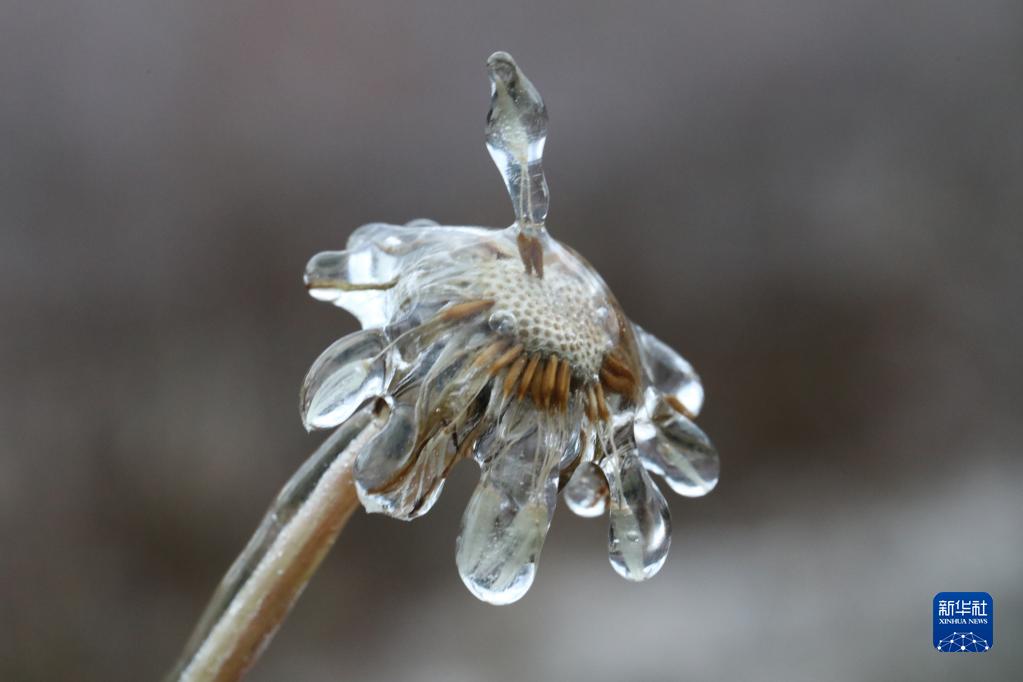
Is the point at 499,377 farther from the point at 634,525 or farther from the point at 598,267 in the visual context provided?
the point at 598,267

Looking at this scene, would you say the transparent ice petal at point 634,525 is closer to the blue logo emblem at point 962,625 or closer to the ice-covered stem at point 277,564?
the ice-covered stem at point 277,564

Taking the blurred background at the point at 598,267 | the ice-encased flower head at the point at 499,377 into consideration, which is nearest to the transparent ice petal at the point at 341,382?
the ice-encased flower head at the point at 499,377

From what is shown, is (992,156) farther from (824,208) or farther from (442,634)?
(442,634)

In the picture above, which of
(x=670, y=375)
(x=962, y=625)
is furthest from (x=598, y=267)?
(x=670, y=375)

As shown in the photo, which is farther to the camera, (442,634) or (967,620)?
(442,634)

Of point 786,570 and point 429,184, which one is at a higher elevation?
point 429,184

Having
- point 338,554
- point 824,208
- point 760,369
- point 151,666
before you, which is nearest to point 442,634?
point 338,554
